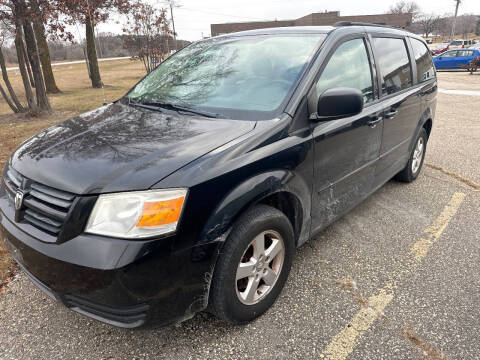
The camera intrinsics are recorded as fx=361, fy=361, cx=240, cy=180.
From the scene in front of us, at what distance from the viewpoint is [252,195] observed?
1999mm

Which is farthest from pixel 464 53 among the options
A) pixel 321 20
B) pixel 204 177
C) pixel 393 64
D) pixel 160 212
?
pixel 321 20

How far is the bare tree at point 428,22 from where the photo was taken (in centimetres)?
7144

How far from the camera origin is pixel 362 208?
3.91 meters

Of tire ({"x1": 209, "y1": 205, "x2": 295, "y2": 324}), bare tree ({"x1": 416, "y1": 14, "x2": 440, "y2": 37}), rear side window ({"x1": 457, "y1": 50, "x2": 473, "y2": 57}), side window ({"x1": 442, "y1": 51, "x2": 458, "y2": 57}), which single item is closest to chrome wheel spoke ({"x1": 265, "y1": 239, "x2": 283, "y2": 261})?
tire ({"x1": 209, "y1": 205, "x2": 295, "y2": 324})

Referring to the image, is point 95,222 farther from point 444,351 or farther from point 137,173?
point 444,351

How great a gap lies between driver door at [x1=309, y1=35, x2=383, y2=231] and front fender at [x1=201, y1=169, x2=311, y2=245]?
204 millimetres

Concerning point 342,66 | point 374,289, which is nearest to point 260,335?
point 374,289

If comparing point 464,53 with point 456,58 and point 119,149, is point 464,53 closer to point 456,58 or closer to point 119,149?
point 456,58

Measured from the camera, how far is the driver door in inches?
99.7

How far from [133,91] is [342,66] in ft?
5.96

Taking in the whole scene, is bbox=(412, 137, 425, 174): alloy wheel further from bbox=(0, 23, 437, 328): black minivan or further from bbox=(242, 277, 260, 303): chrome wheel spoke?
bbox=(242, 277, 260, 303): chrome wheel spoke

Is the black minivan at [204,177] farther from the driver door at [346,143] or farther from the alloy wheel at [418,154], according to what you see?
the alloy wheel at [418,154]

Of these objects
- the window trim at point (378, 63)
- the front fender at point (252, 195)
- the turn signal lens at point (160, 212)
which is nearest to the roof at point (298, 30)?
the window trim at point (378, 63)

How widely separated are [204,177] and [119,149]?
551 mm
